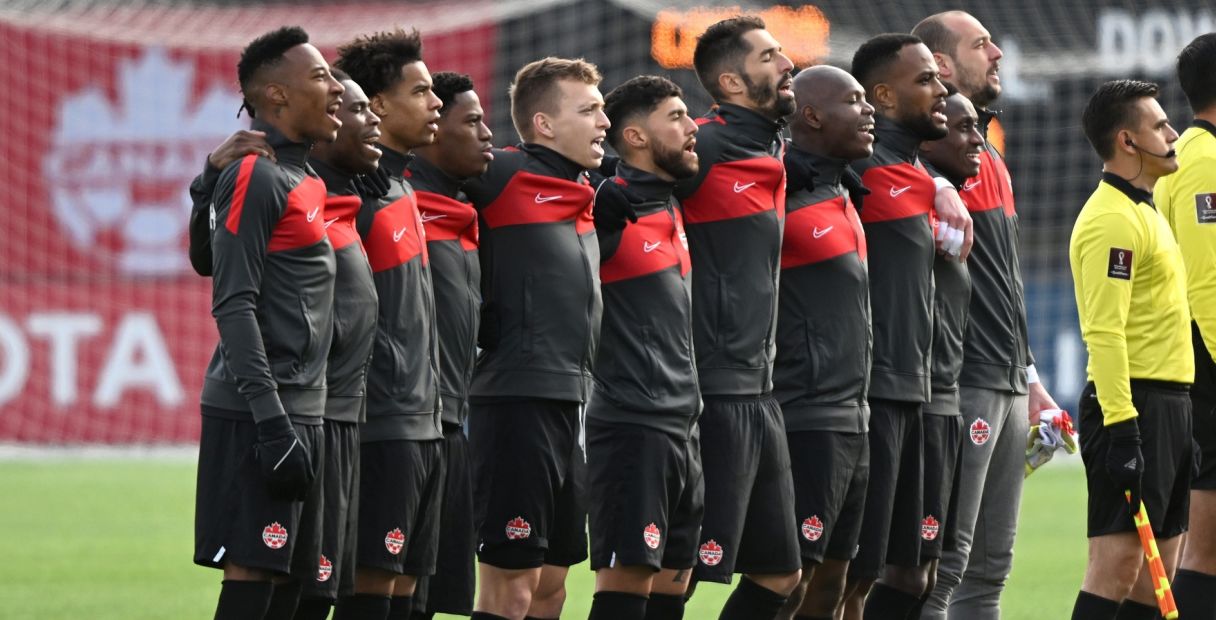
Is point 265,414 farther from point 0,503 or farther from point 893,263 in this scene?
point 0,503

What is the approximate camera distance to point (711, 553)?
6.08m

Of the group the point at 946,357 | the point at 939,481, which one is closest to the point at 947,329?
the point at 946,357

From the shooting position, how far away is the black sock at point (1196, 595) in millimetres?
6531

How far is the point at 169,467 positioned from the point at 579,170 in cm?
1297

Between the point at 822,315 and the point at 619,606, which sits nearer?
the point at 619,606

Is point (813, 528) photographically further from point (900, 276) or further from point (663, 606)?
point (900, 276)

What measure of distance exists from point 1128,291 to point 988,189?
2.73ft

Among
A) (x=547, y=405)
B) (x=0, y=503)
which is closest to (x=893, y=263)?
(x=547, y=405)

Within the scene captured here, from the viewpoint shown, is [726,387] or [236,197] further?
[726,387]

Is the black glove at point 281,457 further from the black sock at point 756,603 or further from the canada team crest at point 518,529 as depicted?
the black sock at point 756,603

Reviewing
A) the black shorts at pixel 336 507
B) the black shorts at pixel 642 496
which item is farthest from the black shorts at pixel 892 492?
the black shorts at pixel 336 507

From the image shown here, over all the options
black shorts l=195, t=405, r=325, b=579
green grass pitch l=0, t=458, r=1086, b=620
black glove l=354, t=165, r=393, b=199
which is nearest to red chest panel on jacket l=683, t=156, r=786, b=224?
black glove l=354, t=165, r=393, b=199

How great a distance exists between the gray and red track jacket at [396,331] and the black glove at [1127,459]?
222cm

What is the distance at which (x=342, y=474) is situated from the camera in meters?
5.44
